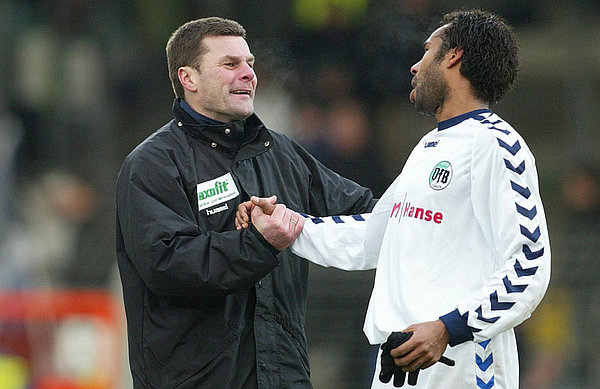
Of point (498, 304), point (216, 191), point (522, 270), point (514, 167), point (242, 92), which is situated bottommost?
point (498, 304)

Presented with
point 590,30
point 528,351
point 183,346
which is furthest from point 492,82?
point 590,30

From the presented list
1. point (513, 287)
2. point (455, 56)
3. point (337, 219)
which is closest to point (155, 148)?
point (337, 219)

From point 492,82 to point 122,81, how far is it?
8870mm

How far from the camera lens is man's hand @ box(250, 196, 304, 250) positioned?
176 inches

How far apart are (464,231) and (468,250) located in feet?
0.22

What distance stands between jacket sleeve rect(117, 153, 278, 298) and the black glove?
680mm

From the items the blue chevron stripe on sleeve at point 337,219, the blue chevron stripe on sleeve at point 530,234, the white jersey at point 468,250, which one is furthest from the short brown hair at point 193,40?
the blue chevron stripe on sleeve at point 530,234

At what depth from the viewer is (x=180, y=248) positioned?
442cm

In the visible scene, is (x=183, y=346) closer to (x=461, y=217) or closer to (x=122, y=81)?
(x=461, y=217)

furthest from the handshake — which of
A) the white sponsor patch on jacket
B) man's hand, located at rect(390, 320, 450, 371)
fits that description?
man's hand, located at rect(390, 320, 450, 371)

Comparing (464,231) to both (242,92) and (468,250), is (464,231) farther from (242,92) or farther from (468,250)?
(242,92)

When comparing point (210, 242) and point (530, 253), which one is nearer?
point (530, 253)

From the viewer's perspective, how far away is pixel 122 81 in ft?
41.4

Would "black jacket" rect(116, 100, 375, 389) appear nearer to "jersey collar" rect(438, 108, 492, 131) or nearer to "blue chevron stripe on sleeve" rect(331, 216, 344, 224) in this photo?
"blue chevron stripe on sleeve" rect(331, 216, 344, 224)
